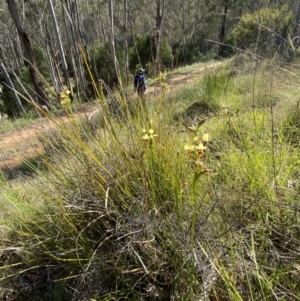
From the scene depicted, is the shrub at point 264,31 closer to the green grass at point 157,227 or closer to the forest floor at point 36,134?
the forest floor at point 36,134

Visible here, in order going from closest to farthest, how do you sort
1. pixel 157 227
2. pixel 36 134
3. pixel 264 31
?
pixel 157 227 < pixel 36 134 < pixel 264 31

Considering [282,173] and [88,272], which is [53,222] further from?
[282,173]

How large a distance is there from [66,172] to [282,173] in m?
1.12

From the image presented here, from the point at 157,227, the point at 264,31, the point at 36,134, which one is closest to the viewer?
the point at 157,227

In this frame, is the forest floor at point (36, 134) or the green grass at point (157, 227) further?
the forest floor at point (36, 134)

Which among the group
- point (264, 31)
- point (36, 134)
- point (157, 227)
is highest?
point (36, 134)

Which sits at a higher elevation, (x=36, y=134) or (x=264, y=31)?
(x=36, y=134)

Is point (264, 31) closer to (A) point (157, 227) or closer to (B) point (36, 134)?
(B) point (36, 134)

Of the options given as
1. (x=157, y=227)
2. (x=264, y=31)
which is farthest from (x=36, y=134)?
(x=264, y=31)

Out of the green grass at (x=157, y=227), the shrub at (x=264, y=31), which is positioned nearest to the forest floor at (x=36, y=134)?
the green grass at (x=157, y=227)

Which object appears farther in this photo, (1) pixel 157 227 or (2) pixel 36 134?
(2) pixel 36 134

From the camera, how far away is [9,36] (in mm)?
25484

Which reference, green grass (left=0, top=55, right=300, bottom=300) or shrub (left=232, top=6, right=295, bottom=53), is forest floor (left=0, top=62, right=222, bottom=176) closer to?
green grass (left=0, top=55, right=300, bottom=300)

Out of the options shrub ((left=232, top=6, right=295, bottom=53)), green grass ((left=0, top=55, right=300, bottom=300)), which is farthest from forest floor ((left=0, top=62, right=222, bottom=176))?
shrub ((left=232, top=6, right=295, bottom=53))
